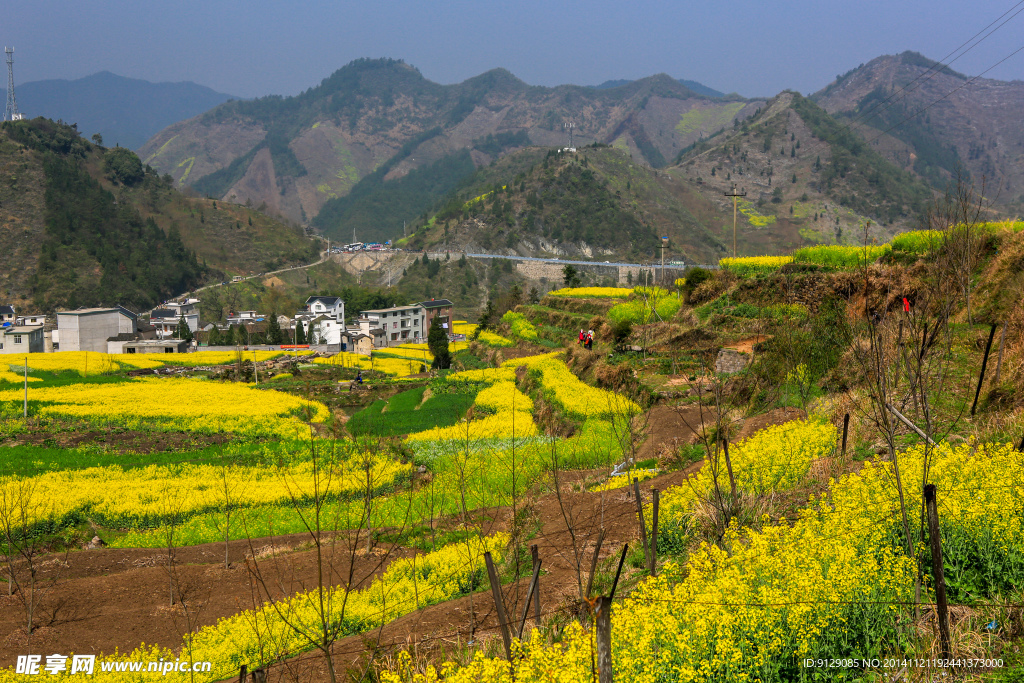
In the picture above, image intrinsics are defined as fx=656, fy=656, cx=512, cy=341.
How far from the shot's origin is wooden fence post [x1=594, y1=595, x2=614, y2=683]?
14.4ft

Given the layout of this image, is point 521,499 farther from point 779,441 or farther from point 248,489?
point 248,489

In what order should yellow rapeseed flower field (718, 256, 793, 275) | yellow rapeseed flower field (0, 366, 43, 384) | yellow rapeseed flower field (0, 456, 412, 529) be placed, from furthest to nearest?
yellow rapeseed flower field (0, 366, 43, 384) → yellow rapeseed flower field (718, 256, 793, 275) → yellow rapeseed flower field (0, 456, 412, 529)

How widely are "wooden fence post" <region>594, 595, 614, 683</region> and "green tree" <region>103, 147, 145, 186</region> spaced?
16030 cm

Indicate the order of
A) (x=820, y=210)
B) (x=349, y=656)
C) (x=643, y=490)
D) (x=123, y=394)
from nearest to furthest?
1. (x=349, y=656)
2. (x=643, y=490)
3. (x=123, y=394)
4. (x=820, y=210)

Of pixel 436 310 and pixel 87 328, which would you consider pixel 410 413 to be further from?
pixel 436 310

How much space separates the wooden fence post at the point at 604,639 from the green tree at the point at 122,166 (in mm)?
160299

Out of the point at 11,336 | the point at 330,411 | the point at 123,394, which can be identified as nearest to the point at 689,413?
the point at 330,411

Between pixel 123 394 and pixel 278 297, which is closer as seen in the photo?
pixel 123 394

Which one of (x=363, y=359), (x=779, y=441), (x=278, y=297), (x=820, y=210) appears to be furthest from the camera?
(x=820, y=210)

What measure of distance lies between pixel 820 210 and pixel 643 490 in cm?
19200

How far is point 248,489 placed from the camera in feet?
67.4

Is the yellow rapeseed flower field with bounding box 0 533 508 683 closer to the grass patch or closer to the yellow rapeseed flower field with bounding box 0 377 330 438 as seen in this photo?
the grass patch

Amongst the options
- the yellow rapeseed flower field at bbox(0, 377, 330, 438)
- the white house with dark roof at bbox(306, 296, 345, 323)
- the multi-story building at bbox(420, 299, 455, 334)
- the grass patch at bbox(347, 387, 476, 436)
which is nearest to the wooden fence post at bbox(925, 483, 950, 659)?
the grass patch at bbox(347, 387, 476, 436)
